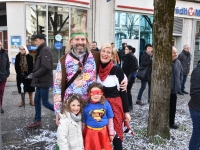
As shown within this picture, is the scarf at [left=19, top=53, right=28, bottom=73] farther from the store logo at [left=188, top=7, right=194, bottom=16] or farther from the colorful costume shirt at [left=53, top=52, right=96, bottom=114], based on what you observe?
the store logo at [left=188, top=7, right=194, bottom=16]

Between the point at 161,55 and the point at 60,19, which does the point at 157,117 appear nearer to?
the point at 161,55

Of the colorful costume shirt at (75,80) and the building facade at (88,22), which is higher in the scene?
the building facade at (88,22)

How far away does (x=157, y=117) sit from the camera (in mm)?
4180

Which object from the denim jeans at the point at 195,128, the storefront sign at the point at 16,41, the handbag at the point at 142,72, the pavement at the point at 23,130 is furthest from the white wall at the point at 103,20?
the denim jeans at the point at 195,128

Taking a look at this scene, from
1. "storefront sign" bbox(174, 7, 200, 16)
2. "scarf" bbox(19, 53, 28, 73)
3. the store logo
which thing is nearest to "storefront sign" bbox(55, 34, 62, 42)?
"scarf" bbox(19, 53, 28, 73)

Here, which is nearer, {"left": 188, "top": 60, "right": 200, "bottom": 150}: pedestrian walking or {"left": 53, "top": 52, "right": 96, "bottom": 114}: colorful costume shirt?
{"left": 53, "top": 52, "right": 96, "bottom": 114}: colorful costume shirt

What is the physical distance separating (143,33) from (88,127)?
11.7 metres

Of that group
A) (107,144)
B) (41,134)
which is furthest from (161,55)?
(41,134)

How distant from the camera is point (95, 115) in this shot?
284 cm

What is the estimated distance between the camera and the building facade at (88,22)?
34.2 feet

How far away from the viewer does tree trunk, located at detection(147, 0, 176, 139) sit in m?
3.93

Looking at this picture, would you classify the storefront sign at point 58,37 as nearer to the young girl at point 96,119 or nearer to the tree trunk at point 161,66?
the tree trunk at point 161,66

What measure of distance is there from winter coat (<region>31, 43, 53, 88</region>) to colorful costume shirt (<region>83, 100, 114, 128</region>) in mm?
2110

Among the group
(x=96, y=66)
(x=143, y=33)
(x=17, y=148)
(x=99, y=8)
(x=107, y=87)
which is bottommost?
(x=17, y=148)
